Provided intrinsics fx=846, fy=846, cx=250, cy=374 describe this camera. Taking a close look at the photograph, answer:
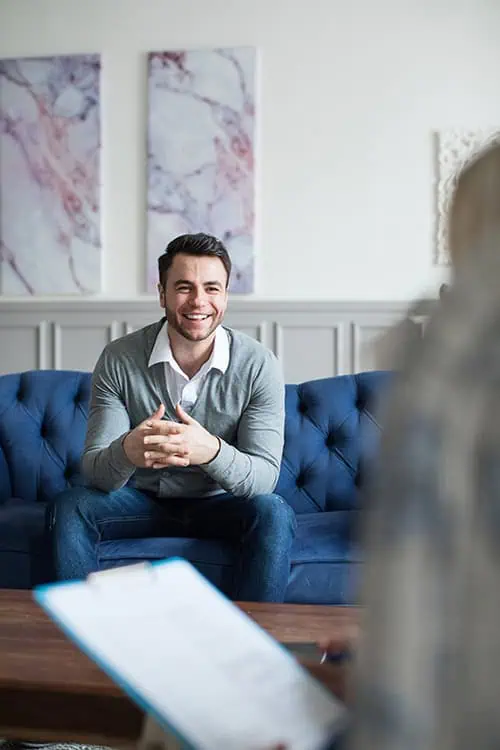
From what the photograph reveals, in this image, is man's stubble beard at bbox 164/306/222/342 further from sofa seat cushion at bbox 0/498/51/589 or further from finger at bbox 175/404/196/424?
sofa seat cushion at bbox 0/498/51/589

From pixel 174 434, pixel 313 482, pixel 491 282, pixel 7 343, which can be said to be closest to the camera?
pixel 491 282

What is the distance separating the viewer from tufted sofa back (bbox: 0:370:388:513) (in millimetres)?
2471

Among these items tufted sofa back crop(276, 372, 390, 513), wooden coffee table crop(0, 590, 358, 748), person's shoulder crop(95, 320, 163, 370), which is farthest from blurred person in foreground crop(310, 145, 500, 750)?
tufted sofa back crop(276, 372, 390, 513)

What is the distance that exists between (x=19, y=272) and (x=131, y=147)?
0.70 meters

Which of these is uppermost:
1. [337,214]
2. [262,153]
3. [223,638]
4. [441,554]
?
[262,153]

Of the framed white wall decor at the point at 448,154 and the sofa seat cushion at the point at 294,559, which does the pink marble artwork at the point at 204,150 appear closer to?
the framed white wall decor at the point at 448,154

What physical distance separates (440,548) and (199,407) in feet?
6.01

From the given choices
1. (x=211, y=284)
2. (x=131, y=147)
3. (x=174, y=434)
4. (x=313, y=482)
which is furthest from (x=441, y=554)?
(x=131, y=147)

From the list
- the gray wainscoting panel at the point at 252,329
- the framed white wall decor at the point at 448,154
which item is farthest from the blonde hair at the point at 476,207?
the framed white wall decor at the point at 448,154

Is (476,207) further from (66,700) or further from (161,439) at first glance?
(161,439)

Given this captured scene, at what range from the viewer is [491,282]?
0.34 m

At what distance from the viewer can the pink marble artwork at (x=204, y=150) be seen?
336 centimetres

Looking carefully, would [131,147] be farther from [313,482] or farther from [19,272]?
[313,482]

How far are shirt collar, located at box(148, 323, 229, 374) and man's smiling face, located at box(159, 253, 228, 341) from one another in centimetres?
3
